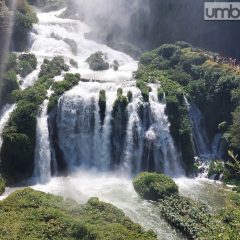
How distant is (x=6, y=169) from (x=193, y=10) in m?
42.4

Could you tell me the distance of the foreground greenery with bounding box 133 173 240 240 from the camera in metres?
31.9

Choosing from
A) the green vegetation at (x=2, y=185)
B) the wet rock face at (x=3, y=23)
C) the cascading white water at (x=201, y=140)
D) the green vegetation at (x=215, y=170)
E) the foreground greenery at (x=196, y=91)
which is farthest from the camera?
the wet rock face at (x=3, y=23)

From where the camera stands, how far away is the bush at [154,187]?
3781 cm

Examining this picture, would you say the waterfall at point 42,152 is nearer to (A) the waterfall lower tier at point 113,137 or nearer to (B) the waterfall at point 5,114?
(A) the waterfall lower tier at point 113,137

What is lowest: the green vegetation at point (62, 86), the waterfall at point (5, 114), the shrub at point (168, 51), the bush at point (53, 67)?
the waterfall at point (5, 114)

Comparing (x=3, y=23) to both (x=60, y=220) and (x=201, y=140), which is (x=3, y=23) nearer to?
(x=201, y=140)

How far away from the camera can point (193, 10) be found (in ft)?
230

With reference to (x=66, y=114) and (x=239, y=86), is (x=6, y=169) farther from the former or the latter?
(x=239, y=86)

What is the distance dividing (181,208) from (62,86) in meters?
18.0

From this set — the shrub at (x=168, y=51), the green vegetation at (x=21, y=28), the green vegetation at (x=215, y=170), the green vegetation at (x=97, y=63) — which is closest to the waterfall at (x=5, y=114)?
the green vegetation at (x=97, y=63)

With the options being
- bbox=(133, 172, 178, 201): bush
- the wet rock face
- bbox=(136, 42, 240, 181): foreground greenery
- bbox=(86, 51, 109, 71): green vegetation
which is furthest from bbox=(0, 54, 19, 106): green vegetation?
bbox=(133, 172, 178, 201): bush

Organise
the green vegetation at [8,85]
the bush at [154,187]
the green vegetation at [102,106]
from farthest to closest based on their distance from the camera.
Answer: the green vegetation at [8,85] < the green vegetation at [102,106] < the bush at [154,187]

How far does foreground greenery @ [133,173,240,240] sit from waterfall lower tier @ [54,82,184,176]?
437 cm

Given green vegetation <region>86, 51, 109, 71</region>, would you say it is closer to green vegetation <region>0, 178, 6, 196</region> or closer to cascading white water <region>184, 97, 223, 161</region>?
cascading white water <region>184, 97, 223, 161</region>
